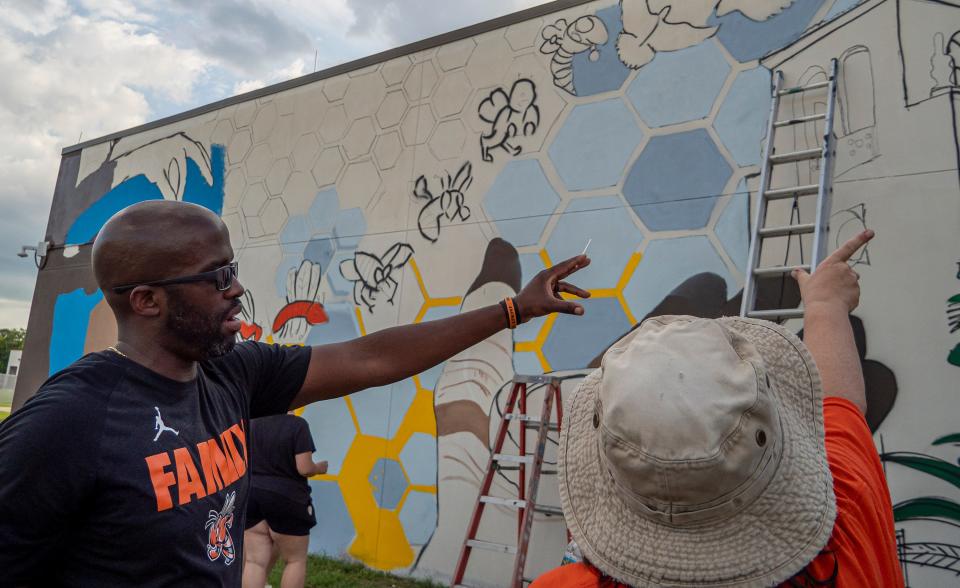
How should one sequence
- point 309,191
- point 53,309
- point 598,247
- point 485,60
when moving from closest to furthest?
point 598,247 → point 485,60 → point 309,191 → point 53,309

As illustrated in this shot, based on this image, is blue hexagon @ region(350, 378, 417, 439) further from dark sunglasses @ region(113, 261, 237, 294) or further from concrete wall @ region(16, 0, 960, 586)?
dark sunglasses @ region(113, 261, 237, 294)

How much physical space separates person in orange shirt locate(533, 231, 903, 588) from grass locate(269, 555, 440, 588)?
3.65m

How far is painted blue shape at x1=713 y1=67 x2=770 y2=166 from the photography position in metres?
3.58

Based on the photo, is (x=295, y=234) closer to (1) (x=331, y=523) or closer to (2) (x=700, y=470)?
(1) (x=331, y=523)

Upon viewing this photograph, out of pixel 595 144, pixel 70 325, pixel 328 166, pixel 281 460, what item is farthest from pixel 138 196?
pixel 595 144

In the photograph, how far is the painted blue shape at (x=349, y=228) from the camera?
5154 millimetres

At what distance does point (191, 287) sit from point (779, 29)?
339 cm

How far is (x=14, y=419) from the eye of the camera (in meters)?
1.16

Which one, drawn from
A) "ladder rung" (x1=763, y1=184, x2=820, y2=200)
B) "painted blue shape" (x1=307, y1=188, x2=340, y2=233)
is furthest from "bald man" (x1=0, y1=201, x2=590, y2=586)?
"painted blue shape" (x1=307, y1=188, x2=340, y2=233)

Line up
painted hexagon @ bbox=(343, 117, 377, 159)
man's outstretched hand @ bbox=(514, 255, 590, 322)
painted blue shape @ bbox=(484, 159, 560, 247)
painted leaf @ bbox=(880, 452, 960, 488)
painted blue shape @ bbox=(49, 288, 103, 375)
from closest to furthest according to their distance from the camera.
A: man's outstretched hand @ bbox=(514, 255, 590, 322) < painted leaf @ bbox=(880, 452, 960, 488) < painted blue shape @ bbox=(484, 159, 560, 247) < painted hexagon @ bbox=(343, 117, 377, 159) < painted blue shape @ bbox=(49, 288, 103, 375)

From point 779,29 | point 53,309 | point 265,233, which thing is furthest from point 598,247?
point 53,309

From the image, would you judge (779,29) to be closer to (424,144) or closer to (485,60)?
(485,60)

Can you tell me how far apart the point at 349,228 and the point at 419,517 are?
223cm

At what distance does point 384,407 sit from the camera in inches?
186
